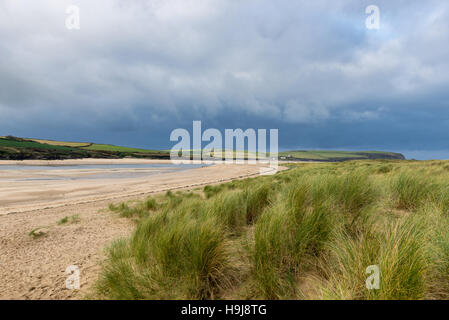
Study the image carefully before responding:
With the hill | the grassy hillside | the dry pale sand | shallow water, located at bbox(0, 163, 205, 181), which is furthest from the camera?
the hill

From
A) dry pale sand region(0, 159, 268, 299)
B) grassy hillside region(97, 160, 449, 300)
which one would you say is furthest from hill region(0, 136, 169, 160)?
grassy hillside region(97, 160, 449, 300)

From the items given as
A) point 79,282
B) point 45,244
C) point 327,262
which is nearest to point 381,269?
point 327,262

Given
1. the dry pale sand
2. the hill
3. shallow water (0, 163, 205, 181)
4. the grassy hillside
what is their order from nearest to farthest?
the grassy hillside
the dry pale sand
shallow water (0, 163, 205, 181)
the hill

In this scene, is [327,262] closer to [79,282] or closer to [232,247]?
[232,247]

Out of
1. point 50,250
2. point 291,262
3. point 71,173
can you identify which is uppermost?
point 291,262

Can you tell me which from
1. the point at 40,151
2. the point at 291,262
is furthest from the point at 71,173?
the point at 40,151

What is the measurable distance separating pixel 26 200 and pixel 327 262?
53.9 feet

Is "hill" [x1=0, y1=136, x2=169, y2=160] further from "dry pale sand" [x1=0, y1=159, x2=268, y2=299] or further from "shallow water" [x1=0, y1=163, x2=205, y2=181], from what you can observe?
"dry pale sand" [x1=0, y1=159, x2=268, y2=299]

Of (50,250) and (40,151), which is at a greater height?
(40,151)

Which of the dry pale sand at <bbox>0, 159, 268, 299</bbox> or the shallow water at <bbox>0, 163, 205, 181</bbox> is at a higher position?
the dry pale sand at <bbox>0, 159, 268, 299</bbox>

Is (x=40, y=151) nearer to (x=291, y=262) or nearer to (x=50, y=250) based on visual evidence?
(x=50, y=250)

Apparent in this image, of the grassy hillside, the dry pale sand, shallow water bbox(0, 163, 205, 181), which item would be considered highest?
the grassy hillside

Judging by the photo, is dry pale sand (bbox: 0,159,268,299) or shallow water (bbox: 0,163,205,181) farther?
shallow water (bbox: 0,163,205,181)

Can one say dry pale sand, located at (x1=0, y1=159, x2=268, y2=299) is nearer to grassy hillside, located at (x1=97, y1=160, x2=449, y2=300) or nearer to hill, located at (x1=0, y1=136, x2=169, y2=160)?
grassy hillside, located at (x1=97, y1=160, x2=449, y2=300)
